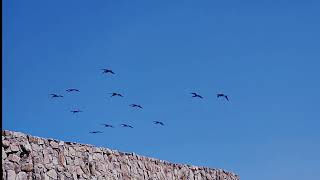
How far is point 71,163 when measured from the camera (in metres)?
11.9

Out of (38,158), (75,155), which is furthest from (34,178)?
(75,155)

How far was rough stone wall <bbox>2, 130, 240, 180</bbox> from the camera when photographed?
10.4 metres

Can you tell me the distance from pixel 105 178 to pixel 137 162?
1361 mm

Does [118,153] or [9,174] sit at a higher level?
[118,153]

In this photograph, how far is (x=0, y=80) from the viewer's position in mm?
5531

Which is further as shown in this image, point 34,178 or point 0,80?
point 34,178

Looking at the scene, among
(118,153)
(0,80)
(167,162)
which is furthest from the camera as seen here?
(167,162)

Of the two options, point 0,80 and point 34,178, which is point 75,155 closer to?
point 34,178

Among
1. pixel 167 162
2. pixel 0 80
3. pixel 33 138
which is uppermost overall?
pixel 167 162

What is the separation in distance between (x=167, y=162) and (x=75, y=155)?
365 cm

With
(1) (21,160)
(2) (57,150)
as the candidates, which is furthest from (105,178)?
(1) (21,160)

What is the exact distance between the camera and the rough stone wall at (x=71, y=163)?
34.0 ft

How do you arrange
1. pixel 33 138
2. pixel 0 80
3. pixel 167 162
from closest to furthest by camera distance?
pixel 0 80
pixel 33 138
pixel 167 162

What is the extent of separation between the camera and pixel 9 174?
10.1 metres
